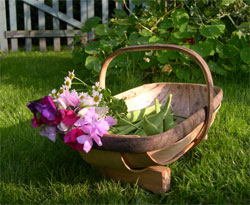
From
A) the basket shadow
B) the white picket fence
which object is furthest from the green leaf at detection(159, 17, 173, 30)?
the white picket fence

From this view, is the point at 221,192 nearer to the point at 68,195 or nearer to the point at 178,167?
the point at 178,167

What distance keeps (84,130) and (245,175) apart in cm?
65

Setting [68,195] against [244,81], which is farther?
[244,81]

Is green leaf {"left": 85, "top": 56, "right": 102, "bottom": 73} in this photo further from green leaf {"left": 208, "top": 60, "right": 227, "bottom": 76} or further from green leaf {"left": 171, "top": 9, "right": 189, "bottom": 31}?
green leaf {"left": 208, "top": 60, "right": 227, "bottom": 76}

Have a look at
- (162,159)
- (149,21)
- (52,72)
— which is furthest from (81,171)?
(52,72)

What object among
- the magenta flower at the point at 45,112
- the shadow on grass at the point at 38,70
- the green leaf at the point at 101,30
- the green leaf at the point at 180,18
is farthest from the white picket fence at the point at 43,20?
the magenta flower at the point at 45,112

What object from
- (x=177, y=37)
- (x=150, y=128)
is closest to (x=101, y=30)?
(x=177, y=37)

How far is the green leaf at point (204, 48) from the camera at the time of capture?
2283mm

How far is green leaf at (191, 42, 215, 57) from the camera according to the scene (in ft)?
7.49

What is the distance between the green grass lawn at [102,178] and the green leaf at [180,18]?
66 centimetres

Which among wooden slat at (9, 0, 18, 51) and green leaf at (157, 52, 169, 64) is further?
wooden slat at (9, 0, 18, 51)

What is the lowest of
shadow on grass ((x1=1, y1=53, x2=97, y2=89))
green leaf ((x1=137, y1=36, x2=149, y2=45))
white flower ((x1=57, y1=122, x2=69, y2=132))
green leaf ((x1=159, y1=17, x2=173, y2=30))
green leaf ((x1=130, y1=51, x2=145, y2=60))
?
shadow on grass ((x1=1, y1=53, x2=97, y2=89))

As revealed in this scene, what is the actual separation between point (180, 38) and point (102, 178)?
1314mm

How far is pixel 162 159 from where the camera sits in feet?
4.11
